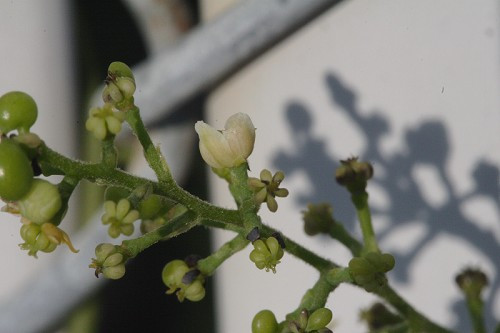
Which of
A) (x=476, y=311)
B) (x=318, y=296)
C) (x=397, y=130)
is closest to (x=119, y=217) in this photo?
(x=318, y=296)

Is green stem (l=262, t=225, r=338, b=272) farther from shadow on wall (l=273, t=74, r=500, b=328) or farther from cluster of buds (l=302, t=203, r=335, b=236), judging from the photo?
shadow on wall (l=273, t=74, r=500, b=328)

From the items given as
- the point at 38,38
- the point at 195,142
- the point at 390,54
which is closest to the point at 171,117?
the point at 195,142

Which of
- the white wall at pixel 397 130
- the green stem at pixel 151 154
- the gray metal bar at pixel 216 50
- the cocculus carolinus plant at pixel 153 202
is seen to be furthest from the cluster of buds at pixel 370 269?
the gray metal bar at pixel 216 50

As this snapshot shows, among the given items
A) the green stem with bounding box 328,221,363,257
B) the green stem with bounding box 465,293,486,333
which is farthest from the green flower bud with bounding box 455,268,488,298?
the green stem with bounding box 328,221,363,257

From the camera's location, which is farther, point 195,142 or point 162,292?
point 162,292

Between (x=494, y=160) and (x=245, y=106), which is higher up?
(x=245, y=106)

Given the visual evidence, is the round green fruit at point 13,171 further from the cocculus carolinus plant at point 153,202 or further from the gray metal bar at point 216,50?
the gray metal bar at point 216,50

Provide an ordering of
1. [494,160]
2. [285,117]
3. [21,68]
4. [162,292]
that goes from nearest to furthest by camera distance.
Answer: [494,160], [285,117], [21,68], [162,292]

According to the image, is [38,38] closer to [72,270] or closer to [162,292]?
[72,270]
